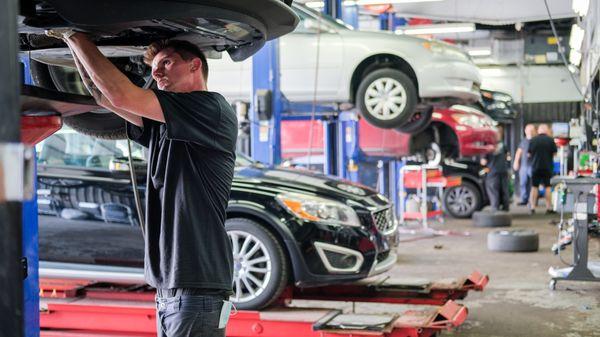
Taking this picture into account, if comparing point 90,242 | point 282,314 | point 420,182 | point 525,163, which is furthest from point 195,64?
point 525,163

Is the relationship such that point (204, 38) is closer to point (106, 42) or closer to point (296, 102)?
point (106, 42)

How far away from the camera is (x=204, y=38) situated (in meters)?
2.50

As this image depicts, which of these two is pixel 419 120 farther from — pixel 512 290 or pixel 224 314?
pixel 224 314

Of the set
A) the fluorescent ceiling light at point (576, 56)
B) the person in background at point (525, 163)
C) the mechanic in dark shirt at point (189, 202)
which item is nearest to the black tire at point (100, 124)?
the mechanic in dark shirt at point (189, 202)

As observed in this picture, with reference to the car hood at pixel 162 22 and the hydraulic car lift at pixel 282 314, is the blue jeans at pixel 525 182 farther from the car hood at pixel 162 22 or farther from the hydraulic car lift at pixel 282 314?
the car hood at pixel 162 22

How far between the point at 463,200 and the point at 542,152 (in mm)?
1935

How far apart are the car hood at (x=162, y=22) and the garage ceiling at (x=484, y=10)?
37.3 feet

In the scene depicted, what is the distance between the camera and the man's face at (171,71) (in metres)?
2.51

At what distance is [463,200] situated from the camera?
46.6 ft

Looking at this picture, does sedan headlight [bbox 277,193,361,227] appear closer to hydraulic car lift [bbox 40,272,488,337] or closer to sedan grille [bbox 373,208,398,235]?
sedan grille [bbox 373,208,398,235]

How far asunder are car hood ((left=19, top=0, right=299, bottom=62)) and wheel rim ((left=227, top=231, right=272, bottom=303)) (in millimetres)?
2486

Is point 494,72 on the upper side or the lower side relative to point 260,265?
upper

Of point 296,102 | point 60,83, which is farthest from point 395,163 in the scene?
point 60,83

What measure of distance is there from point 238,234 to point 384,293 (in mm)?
1207
